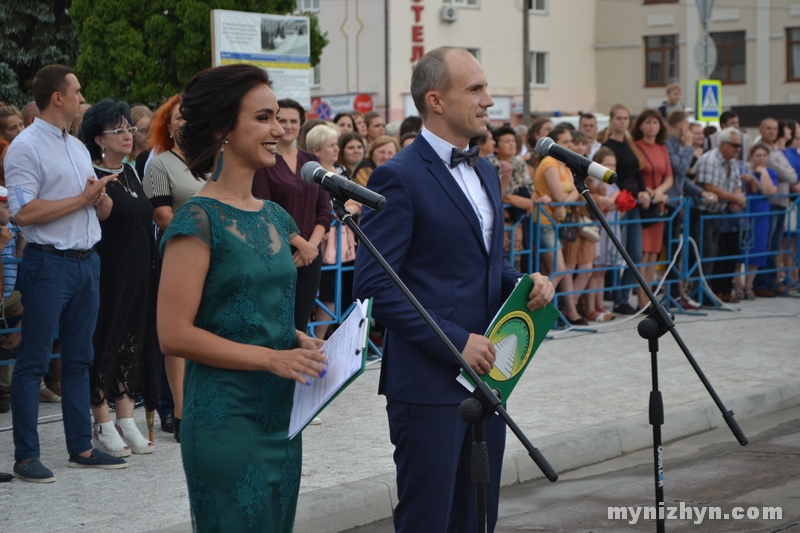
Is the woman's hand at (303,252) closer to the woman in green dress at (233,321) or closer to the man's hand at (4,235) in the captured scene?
the man's hand at (4,235)

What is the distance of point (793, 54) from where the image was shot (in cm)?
4600

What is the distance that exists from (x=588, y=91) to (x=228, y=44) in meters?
36.9

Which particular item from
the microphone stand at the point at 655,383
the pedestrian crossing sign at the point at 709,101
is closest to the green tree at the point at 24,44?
the pedestrian crossing sign at the point at 709,101

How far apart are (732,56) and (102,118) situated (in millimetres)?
44491

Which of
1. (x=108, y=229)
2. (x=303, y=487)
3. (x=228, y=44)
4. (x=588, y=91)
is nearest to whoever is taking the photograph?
(x=303, y=487)

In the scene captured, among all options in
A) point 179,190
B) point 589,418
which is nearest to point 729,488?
point 589,418

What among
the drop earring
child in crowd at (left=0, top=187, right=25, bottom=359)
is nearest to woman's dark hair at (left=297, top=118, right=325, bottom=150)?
child in crowd at (left=0, top=187, right=25, bottom=359)

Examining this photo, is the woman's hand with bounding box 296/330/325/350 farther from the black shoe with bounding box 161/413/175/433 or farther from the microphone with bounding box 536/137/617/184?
the black shoe with bounding box 161/413/175/433

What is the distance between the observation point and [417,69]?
13.8ft

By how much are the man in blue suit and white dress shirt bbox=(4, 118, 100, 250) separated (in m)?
3.03

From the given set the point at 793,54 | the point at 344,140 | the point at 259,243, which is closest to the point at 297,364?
the point at 259,243

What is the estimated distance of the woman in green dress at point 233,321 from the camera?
3.30m

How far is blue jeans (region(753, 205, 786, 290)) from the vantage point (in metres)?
14.8

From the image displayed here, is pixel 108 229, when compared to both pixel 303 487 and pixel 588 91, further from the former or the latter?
pixel 588 91
